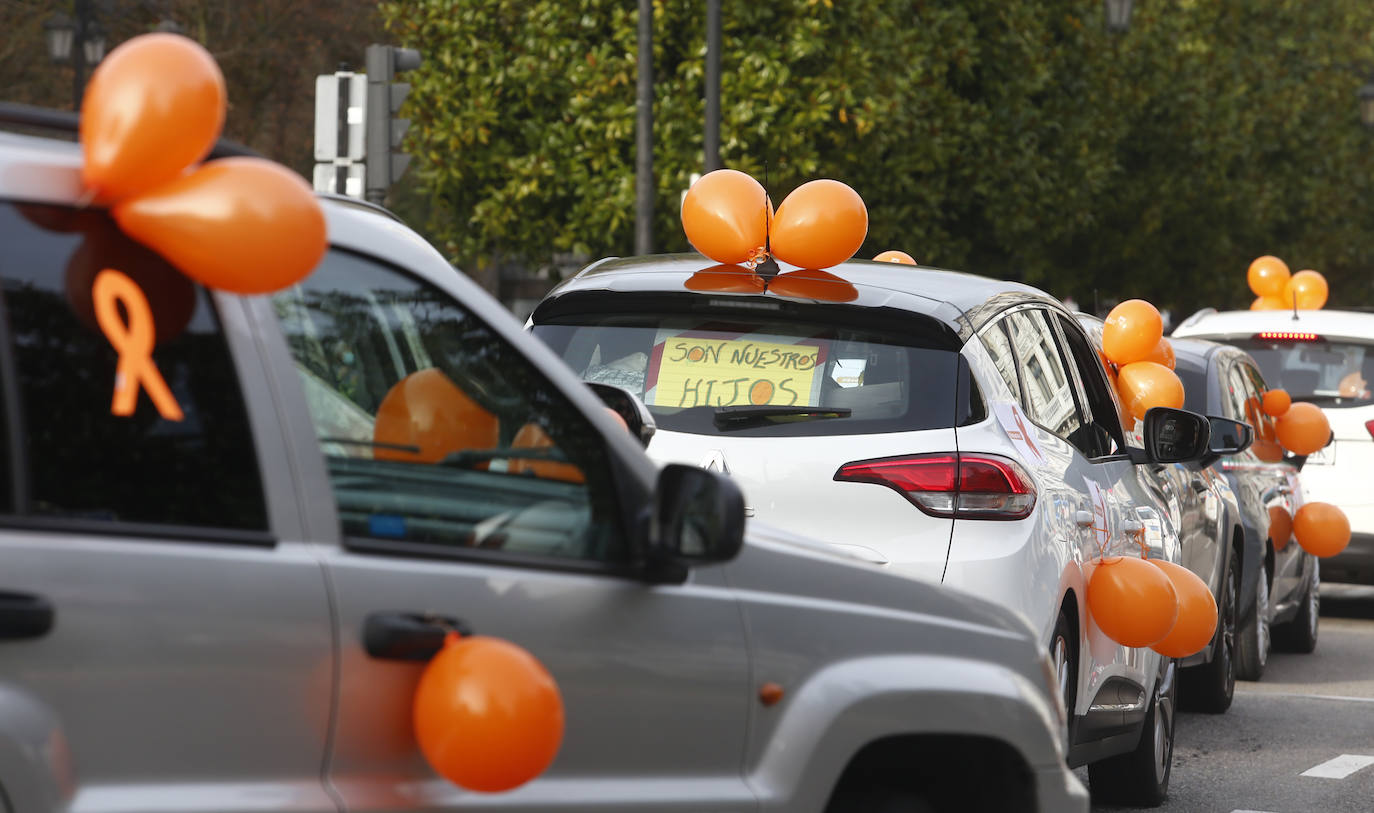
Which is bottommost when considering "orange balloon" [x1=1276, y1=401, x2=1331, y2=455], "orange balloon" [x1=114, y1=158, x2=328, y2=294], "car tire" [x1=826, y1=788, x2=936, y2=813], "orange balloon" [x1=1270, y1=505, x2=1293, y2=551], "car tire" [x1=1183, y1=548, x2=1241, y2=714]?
"car tire" [x1=1183, y1=548, x2=1241, y2=714]

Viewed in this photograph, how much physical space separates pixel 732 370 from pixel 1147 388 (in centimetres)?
345

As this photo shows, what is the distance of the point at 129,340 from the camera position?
9.02 feet

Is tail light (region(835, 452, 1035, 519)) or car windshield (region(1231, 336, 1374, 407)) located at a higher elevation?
tail light (region(835, 452, 1035, 519))

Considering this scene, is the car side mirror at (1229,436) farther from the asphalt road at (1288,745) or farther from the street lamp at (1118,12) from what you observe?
the street lamp at (1118,12)

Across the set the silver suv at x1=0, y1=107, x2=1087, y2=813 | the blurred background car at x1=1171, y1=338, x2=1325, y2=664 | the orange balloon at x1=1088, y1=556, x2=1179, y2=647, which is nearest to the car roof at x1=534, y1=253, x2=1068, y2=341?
the orange balloon at x1=1088, y1=556, x2=1179, y2=647

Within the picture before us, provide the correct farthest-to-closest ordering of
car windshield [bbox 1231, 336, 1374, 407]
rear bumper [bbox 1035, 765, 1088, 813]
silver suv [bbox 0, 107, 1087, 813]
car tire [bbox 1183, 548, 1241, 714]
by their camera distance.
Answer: car windshield [bbox 1231, 336, 1374, 407] < car tire [bbox 1183, 548, 1241, 714] < rear bumper [bbox 1035, 765, 1088, 813] < silver suv [bbox 0, 107, 1087, 813]

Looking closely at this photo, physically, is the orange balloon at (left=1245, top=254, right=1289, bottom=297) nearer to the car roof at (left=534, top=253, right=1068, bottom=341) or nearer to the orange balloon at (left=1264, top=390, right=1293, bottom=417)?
the orange balloon at (left=1264, top=390, right=1293, bottom=417)

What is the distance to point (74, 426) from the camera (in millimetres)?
2684

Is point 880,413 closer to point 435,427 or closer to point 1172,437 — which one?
point 1172,437

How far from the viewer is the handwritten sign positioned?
5691 millimetres

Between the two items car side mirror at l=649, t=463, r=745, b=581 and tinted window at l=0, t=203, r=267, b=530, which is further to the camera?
car side mirror at l=649, t=463, r=745, b=581

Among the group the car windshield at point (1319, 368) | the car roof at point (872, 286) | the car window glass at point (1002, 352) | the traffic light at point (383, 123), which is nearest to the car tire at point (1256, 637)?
the car windshield at point (1319, 368)

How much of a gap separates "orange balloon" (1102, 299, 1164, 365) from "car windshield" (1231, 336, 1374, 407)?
395 centimetres

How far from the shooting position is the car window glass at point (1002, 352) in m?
5.89
